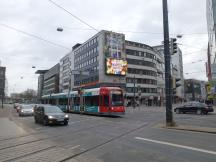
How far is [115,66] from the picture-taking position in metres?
74.9

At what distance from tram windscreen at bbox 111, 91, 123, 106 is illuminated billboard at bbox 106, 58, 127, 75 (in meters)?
45.0

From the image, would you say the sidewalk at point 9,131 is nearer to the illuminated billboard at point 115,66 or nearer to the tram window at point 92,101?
the tram window at point 92,101

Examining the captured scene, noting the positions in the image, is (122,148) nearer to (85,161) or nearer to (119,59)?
(85,161)

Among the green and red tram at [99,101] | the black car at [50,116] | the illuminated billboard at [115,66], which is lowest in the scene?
the black car at [50,116]

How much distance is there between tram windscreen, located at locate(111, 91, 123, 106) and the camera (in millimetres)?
28203

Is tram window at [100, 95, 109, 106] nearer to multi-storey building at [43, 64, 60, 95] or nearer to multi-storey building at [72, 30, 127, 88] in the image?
multi-storey building at [72, 30, 127, 88]

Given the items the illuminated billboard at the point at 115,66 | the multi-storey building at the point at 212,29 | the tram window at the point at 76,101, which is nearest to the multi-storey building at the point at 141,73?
the illuminated billboard at the point at 115,66

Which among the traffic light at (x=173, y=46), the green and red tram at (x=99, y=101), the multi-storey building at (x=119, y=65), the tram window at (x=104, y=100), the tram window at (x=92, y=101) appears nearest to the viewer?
the traffic light at (x=173, y=46)

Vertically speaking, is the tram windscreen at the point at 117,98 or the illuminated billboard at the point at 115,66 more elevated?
the illuminated billboard at the point at 115,66

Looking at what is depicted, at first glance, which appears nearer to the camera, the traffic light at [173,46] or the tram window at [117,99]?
the traffic light at [173,46]

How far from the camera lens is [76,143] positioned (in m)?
10.8

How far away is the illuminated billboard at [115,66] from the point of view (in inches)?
2916

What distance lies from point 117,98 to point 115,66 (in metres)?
46.7

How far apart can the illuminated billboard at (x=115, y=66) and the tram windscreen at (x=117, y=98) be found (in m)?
45.0
